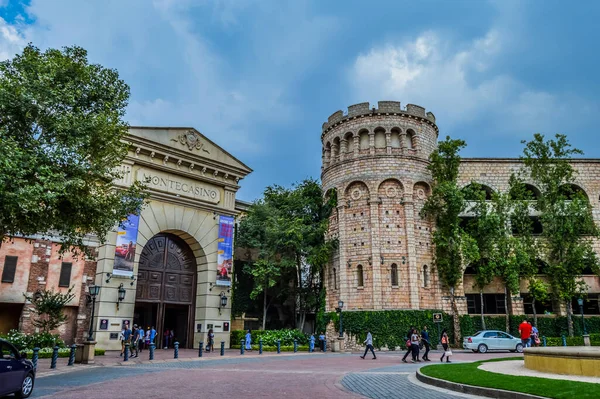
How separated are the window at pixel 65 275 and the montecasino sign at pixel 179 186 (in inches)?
230

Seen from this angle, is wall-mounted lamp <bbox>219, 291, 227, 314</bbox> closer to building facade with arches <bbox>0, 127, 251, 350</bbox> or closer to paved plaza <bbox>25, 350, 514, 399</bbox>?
building facade with arches <bbox>0, 127, 251, 350</bbox>

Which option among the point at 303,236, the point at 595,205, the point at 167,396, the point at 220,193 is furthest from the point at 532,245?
the point at 167,396

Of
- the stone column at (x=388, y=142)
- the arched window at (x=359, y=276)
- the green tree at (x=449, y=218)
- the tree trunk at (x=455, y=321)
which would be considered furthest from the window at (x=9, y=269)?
the tree trunk at (x=455, y=321)

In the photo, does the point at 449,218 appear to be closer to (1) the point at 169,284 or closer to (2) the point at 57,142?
(1) the point at 169,284

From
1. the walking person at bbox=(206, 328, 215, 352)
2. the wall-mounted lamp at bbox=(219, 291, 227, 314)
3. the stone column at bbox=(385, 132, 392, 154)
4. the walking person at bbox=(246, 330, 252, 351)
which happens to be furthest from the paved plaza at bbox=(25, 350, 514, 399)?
the stone column at bbox=(385, 132, 392, 154)

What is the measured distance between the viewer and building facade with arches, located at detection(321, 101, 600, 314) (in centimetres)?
3272

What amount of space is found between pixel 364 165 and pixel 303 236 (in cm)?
747

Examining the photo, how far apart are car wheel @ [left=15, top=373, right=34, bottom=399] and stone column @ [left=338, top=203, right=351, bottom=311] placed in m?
25.1

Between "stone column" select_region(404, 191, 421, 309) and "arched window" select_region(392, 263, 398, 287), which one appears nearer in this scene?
"stone column" select_region(404, 191, 421, 309)

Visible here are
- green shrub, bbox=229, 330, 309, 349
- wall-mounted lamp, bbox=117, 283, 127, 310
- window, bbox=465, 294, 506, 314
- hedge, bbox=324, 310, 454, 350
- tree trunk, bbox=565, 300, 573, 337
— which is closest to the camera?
wall-mounted lamp, bbox=117, 283, 127, 310

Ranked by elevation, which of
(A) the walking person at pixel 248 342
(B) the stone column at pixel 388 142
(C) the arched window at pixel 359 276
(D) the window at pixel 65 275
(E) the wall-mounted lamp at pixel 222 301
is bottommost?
(A) the walking person at pixel 248 342

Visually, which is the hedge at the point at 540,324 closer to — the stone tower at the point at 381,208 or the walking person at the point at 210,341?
the stone tower at the point at 381,208

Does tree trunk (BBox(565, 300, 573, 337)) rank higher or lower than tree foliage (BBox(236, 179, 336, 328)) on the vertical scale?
lower

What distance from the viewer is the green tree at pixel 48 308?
20266 millimetres
